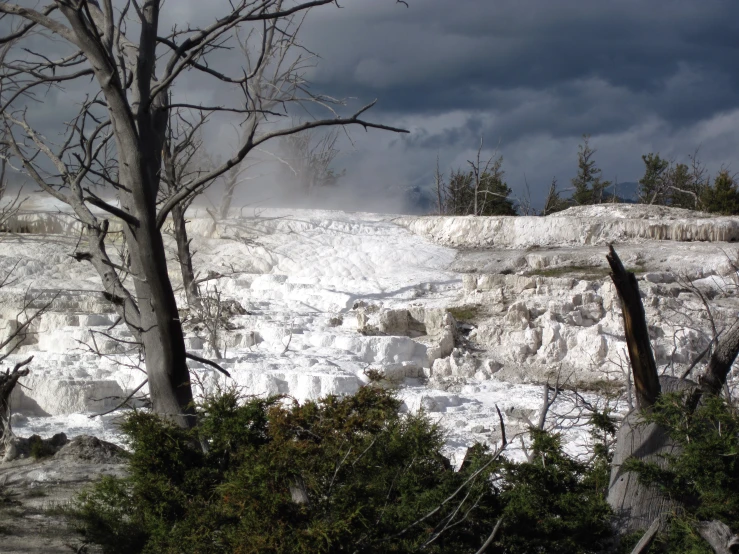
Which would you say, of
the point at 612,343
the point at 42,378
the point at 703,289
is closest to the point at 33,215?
the point at 42,378

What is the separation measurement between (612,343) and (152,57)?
9435 millimetres

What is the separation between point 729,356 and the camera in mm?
4492

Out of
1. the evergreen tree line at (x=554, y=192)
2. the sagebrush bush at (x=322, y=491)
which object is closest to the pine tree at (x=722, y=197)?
the evergreen tree line at (x=554, y=192)

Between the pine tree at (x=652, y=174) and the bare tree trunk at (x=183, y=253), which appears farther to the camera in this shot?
the pine tree at (x=652, y=174)

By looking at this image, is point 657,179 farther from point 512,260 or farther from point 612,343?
Result: point 612,343

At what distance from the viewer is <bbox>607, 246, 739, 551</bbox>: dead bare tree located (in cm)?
376

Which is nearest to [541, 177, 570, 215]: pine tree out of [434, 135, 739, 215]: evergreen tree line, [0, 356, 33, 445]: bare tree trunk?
[434, 135, 739, 215]: evergreen tree line

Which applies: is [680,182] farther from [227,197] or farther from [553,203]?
[227,197]

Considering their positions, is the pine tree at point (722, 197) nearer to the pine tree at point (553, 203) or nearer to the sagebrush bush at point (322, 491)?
the pine tree at point (553, 203)

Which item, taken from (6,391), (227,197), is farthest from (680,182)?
(6,391)

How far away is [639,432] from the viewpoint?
4094mm

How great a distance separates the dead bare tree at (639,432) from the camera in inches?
148

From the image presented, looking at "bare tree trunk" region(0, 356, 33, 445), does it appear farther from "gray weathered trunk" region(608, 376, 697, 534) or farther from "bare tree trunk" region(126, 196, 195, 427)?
"gray weathered trunk" region(608, 376, 697, 534)

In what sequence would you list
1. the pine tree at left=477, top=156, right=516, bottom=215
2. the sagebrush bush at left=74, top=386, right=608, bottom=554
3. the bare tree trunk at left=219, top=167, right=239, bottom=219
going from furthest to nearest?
1. the pine tree at left=477, top=156, right=516, bottom=215
2. the bare tree trunk at left=219, top=167, right=239, bottom=219
3. the sagebrush bush at left=74, top=386, right=608, bottom=554
